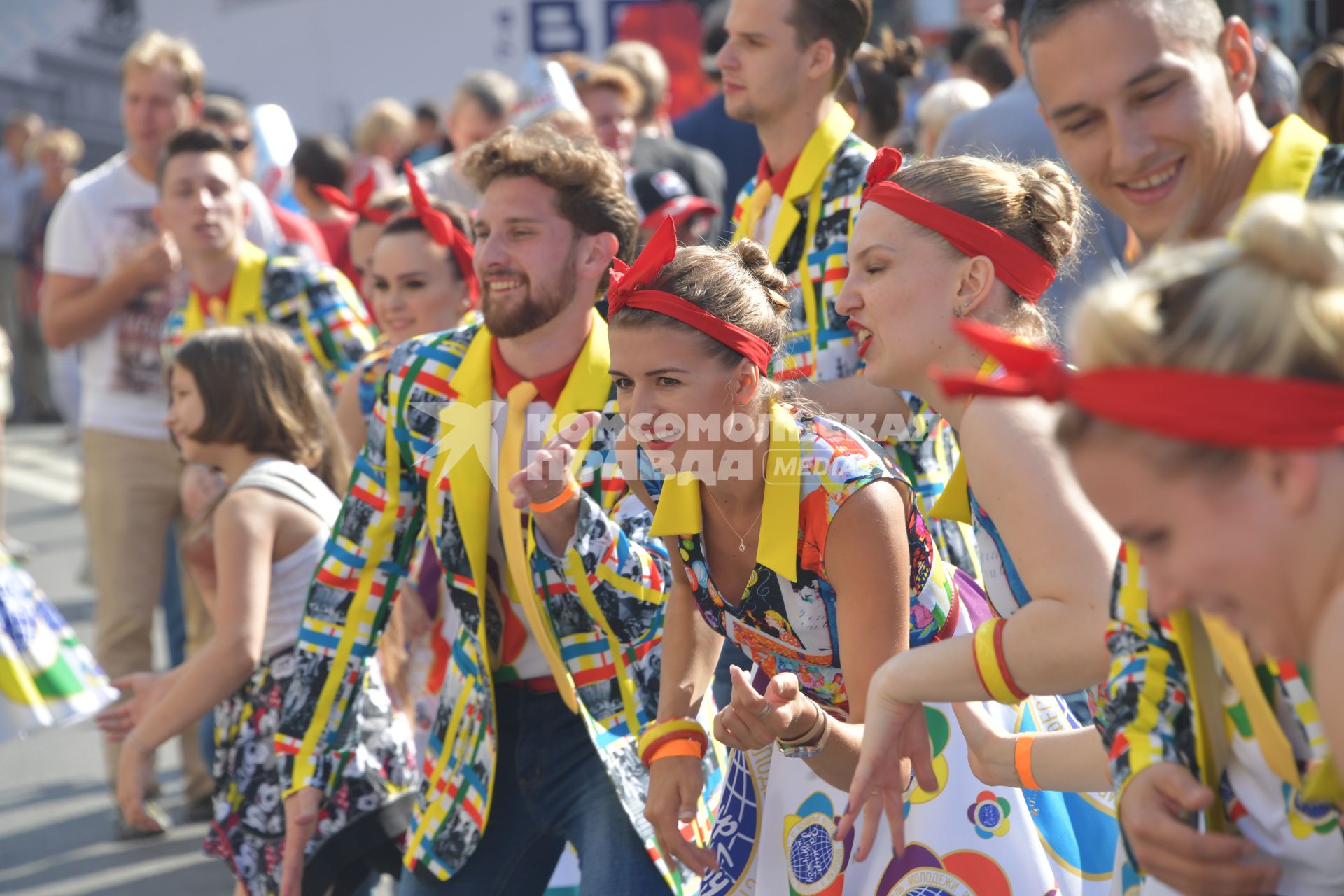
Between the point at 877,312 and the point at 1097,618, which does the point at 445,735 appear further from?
the point at 1097,618

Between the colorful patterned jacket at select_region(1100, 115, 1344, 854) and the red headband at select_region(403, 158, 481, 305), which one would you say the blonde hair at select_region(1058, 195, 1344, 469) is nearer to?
the colorful patterned jacket at select_region(1100, 115, 1344, 854)

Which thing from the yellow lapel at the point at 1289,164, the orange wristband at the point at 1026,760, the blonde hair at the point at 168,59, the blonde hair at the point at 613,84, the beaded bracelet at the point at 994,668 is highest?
the blonde hair at the point at 168,59

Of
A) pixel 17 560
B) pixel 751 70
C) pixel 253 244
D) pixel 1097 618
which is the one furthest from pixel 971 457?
pixel 17 560

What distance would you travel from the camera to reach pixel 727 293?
258cm

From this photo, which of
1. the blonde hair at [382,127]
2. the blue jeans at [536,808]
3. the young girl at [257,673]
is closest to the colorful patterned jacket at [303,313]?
the young girl at [257,673]

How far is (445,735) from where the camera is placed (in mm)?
3066

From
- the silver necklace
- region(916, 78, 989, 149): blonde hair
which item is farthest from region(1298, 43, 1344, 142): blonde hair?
the silver necklace

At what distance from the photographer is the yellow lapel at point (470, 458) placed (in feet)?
9.73

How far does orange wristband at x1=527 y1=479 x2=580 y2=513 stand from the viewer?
261cm

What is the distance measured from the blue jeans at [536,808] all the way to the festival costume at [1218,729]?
1383 millimetres

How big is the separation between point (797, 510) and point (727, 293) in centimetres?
44

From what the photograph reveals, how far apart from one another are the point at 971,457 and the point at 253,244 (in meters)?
4.04

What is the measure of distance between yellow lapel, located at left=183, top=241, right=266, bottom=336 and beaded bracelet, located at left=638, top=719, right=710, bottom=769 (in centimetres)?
274

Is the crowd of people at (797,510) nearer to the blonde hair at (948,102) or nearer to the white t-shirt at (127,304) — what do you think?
the white t-shirt at (127,304)
